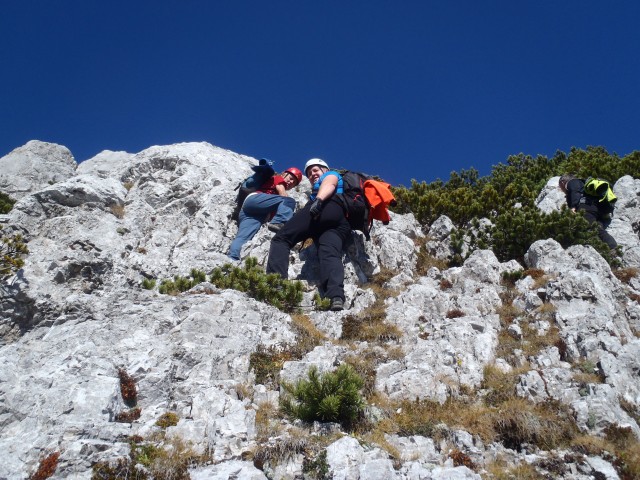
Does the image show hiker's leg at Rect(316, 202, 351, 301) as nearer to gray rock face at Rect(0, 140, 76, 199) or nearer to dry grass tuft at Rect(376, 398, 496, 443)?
dry grass tuft at Rect(376, 398, 496, 443)

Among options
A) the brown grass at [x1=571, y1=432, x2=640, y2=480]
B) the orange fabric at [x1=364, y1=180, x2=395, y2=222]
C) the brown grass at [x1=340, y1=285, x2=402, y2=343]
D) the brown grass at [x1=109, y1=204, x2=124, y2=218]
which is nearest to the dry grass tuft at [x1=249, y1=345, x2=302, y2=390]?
the brown grass at [x1=340, y1=285, x2=402, y2=343]

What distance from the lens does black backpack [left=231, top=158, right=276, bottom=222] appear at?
12914 mm

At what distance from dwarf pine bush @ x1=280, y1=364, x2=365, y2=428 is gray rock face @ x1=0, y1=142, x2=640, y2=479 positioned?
0.54 meters

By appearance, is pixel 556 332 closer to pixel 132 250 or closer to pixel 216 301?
pixel 216 301

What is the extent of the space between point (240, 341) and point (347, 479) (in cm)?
325

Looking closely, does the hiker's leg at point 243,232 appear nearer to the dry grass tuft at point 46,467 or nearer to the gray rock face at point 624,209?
the dry grass tuft at point 46,467

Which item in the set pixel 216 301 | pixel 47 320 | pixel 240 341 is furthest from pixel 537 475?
pixel 47 320

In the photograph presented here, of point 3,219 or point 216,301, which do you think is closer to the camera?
point 216,301

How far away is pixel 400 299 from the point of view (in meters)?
9.85

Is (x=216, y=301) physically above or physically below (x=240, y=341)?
above

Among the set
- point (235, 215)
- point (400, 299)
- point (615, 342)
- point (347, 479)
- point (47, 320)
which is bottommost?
point (347, 479)

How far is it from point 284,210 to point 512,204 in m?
6.59

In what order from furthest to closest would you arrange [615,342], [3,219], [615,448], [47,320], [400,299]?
[3,219]
[400,299]
[47,320]
[615,342]
[615,448]

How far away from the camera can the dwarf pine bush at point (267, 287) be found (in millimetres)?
9555
